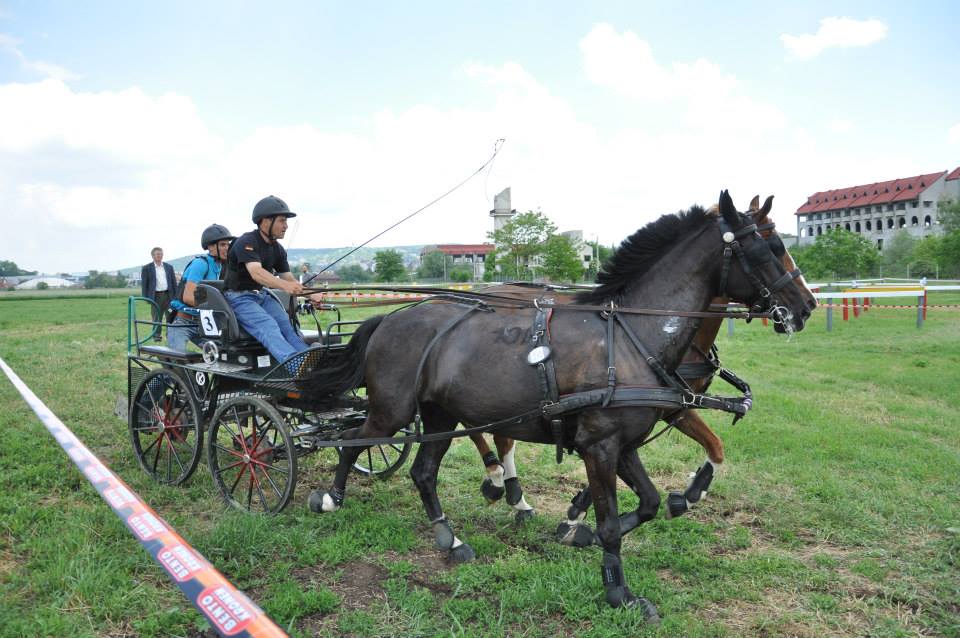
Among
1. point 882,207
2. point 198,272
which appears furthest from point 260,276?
point 882,207

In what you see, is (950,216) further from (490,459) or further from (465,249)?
(490,459)

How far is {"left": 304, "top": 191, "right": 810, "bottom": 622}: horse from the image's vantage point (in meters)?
3.94

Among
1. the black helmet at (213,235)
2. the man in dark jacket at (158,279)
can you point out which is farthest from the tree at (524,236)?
the black helmet at (213,235)

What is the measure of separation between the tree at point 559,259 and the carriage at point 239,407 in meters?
20.7

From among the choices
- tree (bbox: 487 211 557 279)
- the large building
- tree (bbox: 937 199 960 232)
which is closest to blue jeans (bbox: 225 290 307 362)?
tree (bbox: 487 211 557 279)

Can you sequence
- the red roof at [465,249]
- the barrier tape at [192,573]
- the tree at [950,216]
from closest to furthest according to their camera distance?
the barrier tape at [192,573] → the tree at [950,216] → the red roof at [465,249]

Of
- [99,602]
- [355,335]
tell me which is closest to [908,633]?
[355,335]

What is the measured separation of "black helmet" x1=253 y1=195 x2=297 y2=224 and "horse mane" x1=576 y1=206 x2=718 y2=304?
276cm

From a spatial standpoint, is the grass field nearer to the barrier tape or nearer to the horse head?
the barrier tape

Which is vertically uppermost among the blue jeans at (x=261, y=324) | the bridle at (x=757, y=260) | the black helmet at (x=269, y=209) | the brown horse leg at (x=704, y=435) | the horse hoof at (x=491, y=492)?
the black helmet at (x=269, y=209)

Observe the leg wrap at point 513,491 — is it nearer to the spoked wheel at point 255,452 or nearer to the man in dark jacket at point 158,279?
the spoked wheel at point 255,452

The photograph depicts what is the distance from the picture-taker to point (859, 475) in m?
5.89

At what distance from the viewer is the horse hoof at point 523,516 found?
517 centimetres

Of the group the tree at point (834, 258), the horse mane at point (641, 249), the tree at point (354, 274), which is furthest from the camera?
the tree at point (354, 274)
